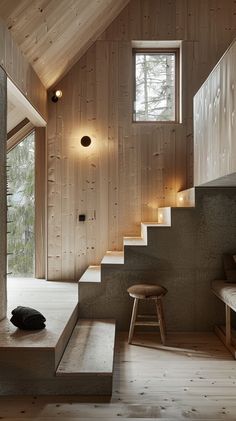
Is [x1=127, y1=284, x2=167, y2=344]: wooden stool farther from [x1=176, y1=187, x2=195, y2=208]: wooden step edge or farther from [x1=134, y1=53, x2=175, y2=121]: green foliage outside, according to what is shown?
[x1=134, y1=53, x2=175, y2=121]: green foliage outside

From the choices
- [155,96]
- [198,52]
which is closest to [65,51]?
[155,96]

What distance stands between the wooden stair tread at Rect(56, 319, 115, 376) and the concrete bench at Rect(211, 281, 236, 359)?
1.04m

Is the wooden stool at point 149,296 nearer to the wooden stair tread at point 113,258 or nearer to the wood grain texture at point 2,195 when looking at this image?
the wooden stair tread at point 113,258

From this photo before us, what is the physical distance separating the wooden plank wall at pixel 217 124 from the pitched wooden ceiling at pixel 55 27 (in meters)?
1.51

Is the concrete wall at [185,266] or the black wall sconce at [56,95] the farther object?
the black wall sconce at [56,95]

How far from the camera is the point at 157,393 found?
8.17 ft

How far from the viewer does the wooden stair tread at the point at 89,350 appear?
2490mm

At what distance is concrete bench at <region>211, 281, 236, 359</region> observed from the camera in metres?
A: 3.09

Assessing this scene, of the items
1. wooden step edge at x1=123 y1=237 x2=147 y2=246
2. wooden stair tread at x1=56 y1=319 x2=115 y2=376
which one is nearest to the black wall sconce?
wooden step edge at x1=123 y1=237 x2=147 y2=246

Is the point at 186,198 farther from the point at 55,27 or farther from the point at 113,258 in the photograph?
the point at 55,27

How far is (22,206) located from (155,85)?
2.35 metres

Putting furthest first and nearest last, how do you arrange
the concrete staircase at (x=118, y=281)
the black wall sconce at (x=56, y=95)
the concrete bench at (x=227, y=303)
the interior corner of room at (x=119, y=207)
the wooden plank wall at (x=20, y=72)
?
the black wall sconce at (x=56, y=95)
the concrete staircase at (x=118, y=281)
the concrete bench at (x=227, y=303)
the wooden plank wall at (x=20, y=72)
the interior corner of room at (x=119, y=207)

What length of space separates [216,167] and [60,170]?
2.37 m

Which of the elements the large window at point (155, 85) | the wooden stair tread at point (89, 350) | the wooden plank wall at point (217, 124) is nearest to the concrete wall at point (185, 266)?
the wooden stair tread at point (89, 350)
